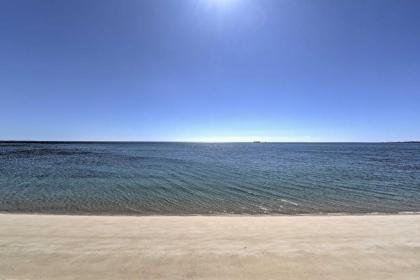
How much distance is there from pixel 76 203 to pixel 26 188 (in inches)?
258

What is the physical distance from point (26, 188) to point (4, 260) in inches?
653

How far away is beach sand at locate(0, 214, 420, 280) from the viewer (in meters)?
6.25

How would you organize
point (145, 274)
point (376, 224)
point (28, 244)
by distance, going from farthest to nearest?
point (376, 224) → point (28, 244) → point (145, 274)

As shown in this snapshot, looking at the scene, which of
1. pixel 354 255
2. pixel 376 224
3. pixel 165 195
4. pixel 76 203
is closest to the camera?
pixel 354 255

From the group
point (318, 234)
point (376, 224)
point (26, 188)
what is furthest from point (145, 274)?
point (26, 188)

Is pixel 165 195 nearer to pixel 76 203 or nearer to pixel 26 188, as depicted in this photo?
pixel 76 203

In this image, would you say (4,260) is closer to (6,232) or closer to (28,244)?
(28,244)

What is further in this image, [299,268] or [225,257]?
[225,257]

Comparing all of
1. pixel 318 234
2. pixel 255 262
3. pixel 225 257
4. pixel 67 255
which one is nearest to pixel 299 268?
pixel 255 262

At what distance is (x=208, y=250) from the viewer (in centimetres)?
758

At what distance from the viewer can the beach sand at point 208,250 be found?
6246mm

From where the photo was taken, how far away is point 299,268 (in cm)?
650

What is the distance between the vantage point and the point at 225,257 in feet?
23.3

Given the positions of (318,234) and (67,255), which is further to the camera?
(318,234)
